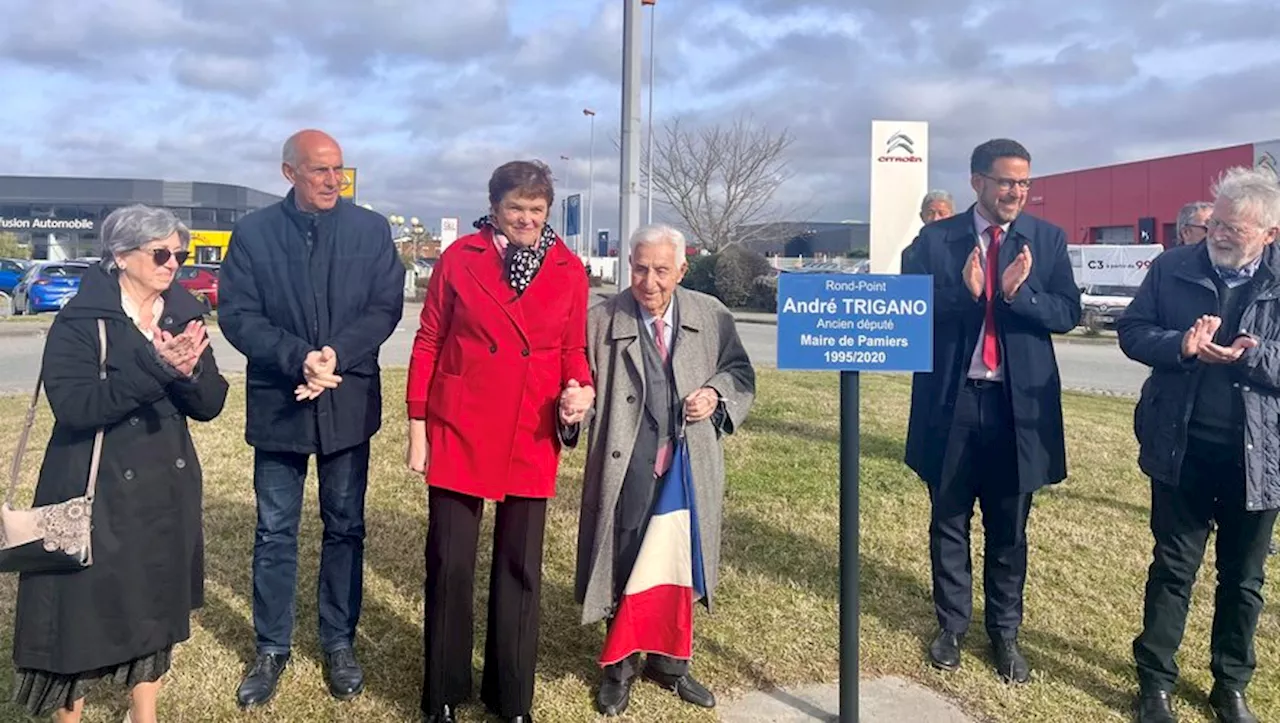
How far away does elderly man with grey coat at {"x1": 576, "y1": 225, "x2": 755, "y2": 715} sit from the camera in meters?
3.57

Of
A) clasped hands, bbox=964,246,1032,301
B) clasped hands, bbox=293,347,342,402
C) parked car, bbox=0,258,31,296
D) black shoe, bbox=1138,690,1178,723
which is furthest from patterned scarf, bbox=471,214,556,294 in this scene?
parked car, bbox=0,258,31,296

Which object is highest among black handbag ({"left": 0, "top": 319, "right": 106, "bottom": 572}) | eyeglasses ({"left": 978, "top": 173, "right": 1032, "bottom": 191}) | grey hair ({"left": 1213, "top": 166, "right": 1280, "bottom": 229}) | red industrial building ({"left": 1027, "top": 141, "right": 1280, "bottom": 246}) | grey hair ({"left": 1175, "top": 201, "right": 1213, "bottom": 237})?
red industrial building ({"left": 1027, "top": 141, "right": 1280, "bottom": 246})

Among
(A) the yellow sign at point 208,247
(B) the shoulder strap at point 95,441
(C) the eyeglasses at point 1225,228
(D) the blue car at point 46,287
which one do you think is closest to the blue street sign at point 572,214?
(D) the blue car at point 46,287

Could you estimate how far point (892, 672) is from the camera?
405cm

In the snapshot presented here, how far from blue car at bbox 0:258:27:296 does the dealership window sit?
4012cm

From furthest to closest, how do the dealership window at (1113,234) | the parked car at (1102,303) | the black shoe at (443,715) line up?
1. the dealership window at (1113,234)
2. the parked car at (1102,303)
3. the black shoe at (443,715)

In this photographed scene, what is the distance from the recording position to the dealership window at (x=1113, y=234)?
130 ft

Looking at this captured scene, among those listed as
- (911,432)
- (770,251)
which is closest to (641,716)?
(911,432)

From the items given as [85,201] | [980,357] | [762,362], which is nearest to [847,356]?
[980,357]

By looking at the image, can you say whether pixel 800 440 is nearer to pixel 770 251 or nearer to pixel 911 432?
pixel 911 432

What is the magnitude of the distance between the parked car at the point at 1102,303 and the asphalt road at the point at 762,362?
3144 millimetres

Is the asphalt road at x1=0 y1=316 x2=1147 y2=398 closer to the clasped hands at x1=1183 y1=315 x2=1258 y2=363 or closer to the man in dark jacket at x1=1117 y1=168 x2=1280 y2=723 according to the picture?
the man in dark jacket at x1=1117 y1=168 x2=1280 y2=723

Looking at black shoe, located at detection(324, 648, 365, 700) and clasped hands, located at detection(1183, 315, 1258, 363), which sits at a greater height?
clasped hands, located at detection(1183, 315, 1258, 363)

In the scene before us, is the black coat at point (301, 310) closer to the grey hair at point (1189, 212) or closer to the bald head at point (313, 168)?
the bald head at point (313, 168)
